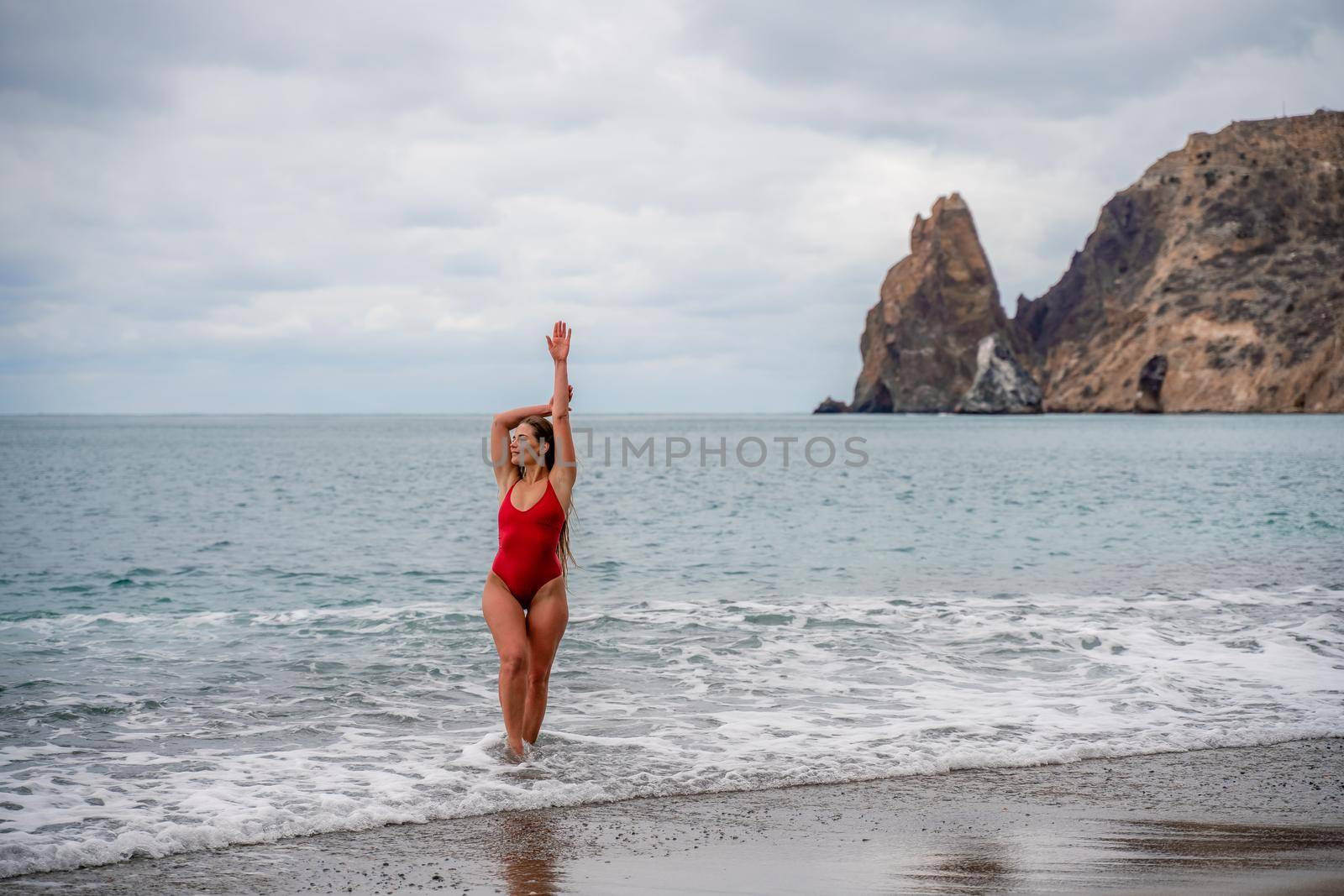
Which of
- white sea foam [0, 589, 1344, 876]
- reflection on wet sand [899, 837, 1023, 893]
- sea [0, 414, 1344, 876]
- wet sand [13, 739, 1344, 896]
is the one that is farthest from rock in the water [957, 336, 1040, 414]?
reflection on wet sand [899, 837, 1023, 893]

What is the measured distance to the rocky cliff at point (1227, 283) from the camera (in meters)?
147

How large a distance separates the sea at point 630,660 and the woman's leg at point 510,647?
0.93ft

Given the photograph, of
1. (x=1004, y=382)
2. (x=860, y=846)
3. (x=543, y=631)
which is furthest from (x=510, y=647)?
(x=1004, y=382)

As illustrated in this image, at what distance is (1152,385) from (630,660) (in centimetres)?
17001

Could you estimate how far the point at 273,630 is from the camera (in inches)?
461

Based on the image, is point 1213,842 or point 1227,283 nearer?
point 1213,842

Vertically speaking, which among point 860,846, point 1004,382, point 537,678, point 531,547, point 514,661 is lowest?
point 860,846

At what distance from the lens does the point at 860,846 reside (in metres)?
4.87

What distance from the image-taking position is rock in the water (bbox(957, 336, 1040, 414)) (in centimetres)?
18725

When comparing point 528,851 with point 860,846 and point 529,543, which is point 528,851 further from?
point 529,543

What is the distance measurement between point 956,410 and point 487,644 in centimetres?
19686

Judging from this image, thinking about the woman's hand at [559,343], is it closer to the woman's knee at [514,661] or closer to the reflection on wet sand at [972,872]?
the woman's knee at [514,661]

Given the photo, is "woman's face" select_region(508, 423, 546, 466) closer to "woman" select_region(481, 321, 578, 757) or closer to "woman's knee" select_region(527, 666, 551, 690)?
"woman" select_region(481, 321, 578, 757)

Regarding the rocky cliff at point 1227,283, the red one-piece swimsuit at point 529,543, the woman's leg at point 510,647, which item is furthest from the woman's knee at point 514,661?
the rocky cliff at point 1227,283
